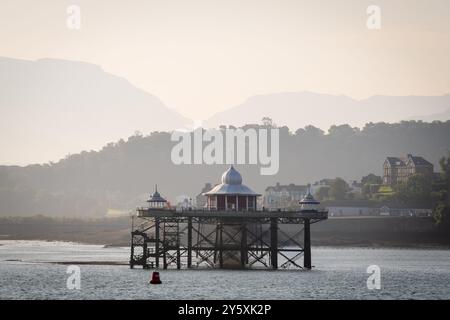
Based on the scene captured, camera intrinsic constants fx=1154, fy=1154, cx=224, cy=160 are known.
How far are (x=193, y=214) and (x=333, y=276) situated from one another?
16.4 m

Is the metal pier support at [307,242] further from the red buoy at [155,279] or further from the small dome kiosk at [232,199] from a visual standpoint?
the red buoy at [155,279]

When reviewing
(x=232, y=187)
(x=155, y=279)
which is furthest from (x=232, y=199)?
(x=155, y=279)

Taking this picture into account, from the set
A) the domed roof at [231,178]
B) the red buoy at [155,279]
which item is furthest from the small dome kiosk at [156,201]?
the red buoy at [155,279]

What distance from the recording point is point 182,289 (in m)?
103

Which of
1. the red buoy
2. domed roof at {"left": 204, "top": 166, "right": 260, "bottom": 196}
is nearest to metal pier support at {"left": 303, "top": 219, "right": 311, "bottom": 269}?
domed roof at {"left": 204, "top": 166, "right": 260, "bottom": 196}

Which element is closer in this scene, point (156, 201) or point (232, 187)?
point (156, 201)

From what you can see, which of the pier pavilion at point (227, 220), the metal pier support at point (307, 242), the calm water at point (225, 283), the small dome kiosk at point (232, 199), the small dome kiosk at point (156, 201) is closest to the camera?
the calm water at point (225, 283)

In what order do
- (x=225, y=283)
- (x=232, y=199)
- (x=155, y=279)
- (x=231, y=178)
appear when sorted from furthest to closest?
(x=231, y=178) → (x=232, y=199) → (x=225, y=283) → (x=155, y=279)

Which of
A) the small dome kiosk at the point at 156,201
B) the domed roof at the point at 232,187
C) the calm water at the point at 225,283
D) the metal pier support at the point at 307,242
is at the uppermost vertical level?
the domed roof at the point at 232,187

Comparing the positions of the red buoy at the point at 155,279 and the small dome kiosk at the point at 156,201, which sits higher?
the small dome kiosk at the point at 156,201

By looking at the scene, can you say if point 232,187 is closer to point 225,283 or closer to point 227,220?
point 227,220
